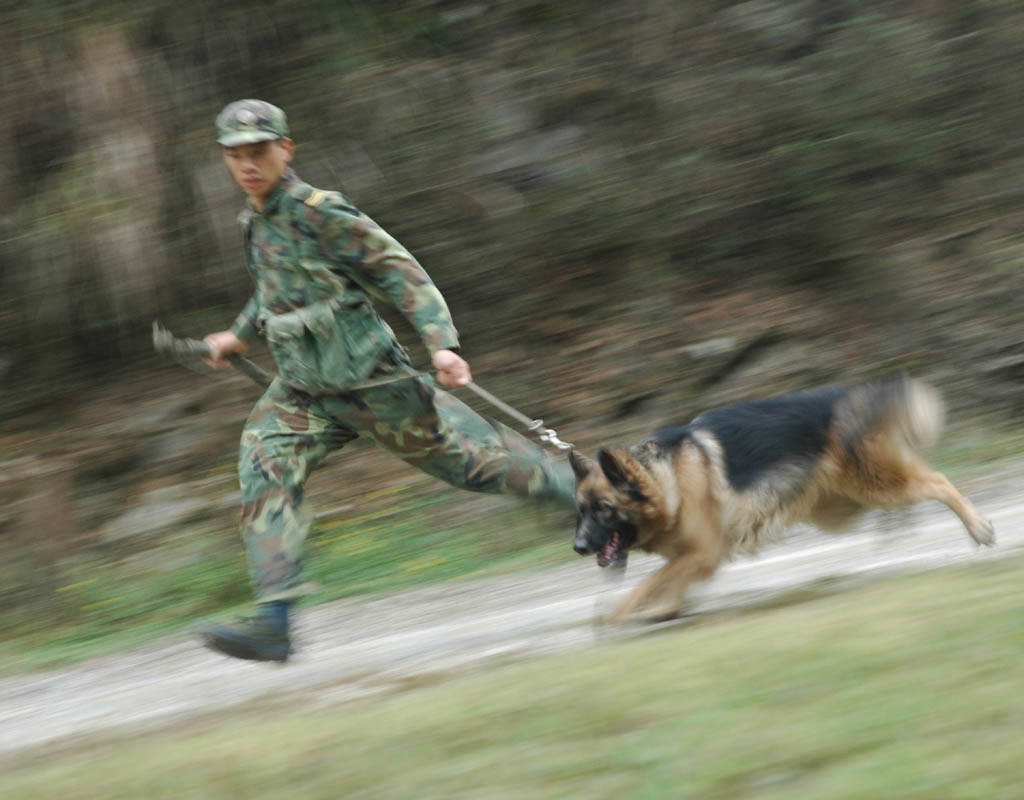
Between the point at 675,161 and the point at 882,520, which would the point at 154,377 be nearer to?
the point at 675,161

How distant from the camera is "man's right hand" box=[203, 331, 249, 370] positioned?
575cm

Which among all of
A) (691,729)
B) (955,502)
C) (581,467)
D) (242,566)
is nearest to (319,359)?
(581,467)

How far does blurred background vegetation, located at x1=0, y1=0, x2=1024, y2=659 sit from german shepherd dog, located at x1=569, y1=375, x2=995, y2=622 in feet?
17.0

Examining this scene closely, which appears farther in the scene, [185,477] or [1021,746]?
[185,477]

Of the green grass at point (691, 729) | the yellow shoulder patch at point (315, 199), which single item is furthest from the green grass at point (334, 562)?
the green grass at point (691, 729)

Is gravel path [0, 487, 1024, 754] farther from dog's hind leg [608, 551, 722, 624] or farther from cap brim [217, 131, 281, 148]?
cap brim [217, 131, 281, 148]

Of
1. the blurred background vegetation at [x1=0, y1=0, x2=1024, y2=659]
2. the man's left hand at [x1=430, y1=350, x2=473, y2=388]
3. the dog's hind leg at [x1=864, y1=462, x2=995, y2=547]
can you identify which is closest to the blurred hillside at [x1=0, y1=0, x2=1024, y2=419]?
the blurred background vegetation at [x1=0, y1=0, x2=1024, y2=659]

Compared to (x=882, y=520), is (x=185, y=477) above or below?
below

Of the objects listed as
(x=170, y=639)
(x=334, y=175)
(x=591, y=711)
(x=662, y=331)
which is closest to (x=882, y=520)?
(x=591, y=711)

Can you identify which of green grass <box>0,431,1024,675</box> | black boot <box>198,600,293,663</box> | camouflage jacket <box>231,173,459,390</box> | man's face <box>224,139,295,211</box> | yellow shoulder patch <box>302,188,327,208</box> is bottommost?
green grass <box>0,431,1024,675</box>

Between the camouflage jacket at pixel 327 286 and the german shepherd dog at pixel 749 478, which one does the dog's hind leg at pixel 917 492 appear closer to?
the german shepherd dog at pixel 749 478

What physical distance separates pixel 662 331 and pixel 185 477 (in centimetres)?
456

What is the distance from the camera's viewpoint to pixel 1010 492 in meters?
7.27

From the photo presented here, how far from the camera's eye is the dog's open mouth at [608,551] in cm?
578
